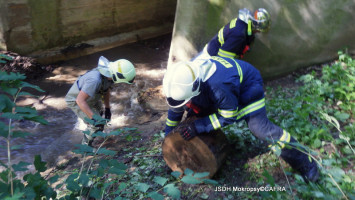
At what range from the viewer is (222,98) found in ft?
9.00

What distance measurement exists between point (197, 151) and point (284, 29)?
11.3 ft

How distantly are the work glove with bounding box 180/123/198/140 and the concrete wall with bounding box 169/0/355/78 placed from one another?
3.16m

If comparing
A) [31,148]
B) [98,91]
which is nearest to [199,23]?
[98,91]

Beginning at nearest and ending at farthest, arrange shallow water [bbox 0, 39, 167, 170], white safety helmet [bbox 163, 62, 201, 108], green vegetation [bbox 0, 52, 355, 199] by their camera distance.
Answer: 1. green vegetation [bbox 0, 52, 355, 199]
2. white safety helmet [bbox 163, 62, 201, 108]
3. shallow water [bbox 0, 39, 167, 170]

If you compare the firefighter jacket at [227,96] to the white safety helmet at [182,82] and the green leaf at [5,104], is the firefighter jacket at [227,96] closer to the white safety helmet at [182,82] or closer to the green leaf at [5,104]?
the white safety helmet at [182,82]

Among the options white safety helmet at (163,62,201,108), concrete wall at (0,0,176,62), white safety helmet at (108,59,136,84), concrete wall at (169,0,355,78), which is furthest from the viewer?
concrete wall at (0,0,176,62)

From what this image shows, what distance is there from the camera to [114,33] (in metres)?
9.19

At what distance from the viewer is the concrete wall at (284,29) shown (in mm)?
5340

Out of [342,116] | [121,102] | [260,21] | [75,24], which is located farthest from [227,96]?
[75,24]

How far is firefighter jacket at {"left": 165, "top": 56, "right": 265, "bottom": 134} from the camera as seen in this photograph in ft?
9.02

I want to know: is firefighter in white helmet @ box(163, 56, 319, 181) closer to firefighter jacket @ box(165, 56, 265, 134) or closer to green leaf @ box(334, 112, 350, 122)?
firefighter jacket @ box(165, 56, 265, 134)

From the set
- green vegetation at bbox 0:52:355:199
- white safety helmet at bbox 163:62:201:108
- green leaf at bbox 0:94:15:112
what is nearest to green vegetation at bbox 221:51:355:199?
green vegetation at bbox 0:52:355:199

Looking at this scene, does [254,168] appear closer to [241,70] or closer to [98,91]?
[241,70]

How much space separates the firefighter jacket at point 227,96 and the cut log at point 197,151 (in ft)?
0.57
